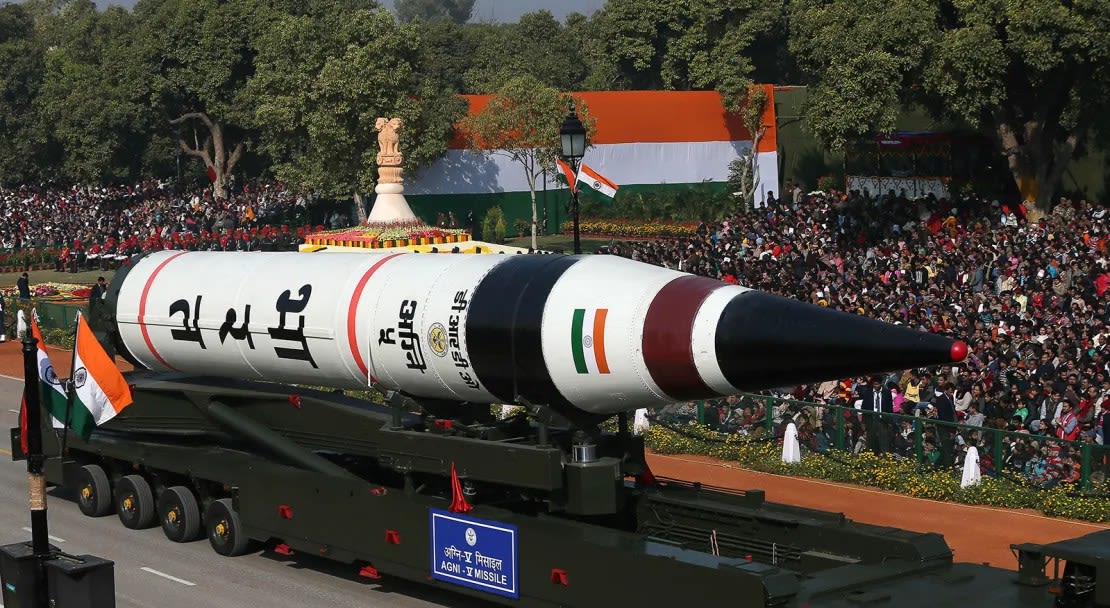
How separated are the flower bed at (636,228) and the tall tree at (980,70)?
64.0ft

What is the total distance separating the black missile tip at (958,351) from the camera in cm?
1341

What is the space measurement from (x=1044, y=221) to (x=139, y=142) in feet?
194

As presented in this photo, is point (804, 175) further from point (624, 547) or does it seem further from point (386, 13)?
point (624, 547)

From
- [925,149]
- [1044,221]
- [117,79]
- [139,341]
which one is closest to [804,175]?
[925,149]

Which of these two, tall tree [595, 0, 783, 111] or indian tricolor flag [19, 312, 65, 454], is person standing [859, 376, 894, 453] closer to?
indian tricolor flag [19, 312, 65, 454]

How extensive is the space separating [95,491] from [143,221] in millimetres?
51054

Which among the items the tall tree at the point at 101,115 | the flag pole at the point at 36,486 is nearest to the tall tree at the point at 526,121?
the tall tree at the point at 101,115

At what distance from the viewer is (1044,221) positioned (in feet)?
124

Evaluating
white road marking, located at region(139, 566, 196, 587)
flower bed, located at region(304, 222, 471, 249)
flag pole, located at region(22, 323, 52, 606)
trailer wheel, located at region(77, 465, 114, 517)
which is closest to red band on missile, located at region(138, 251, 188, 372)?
trailer wheel, located at region(77, 465, 114, 517)

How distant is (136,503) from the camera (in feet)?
72.3

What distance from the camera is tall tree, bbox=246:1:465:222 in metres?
61.8

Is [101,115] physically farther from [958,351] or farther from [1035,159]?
[958,351]

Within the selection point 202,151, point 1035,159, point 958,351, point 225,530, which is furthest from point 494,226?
point 958,351

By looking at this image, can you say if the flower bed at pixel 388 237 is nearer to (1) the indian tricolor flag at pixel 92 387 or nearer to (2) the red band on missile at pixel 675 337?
(1) the indian tricolor flag at pixel 92 387
